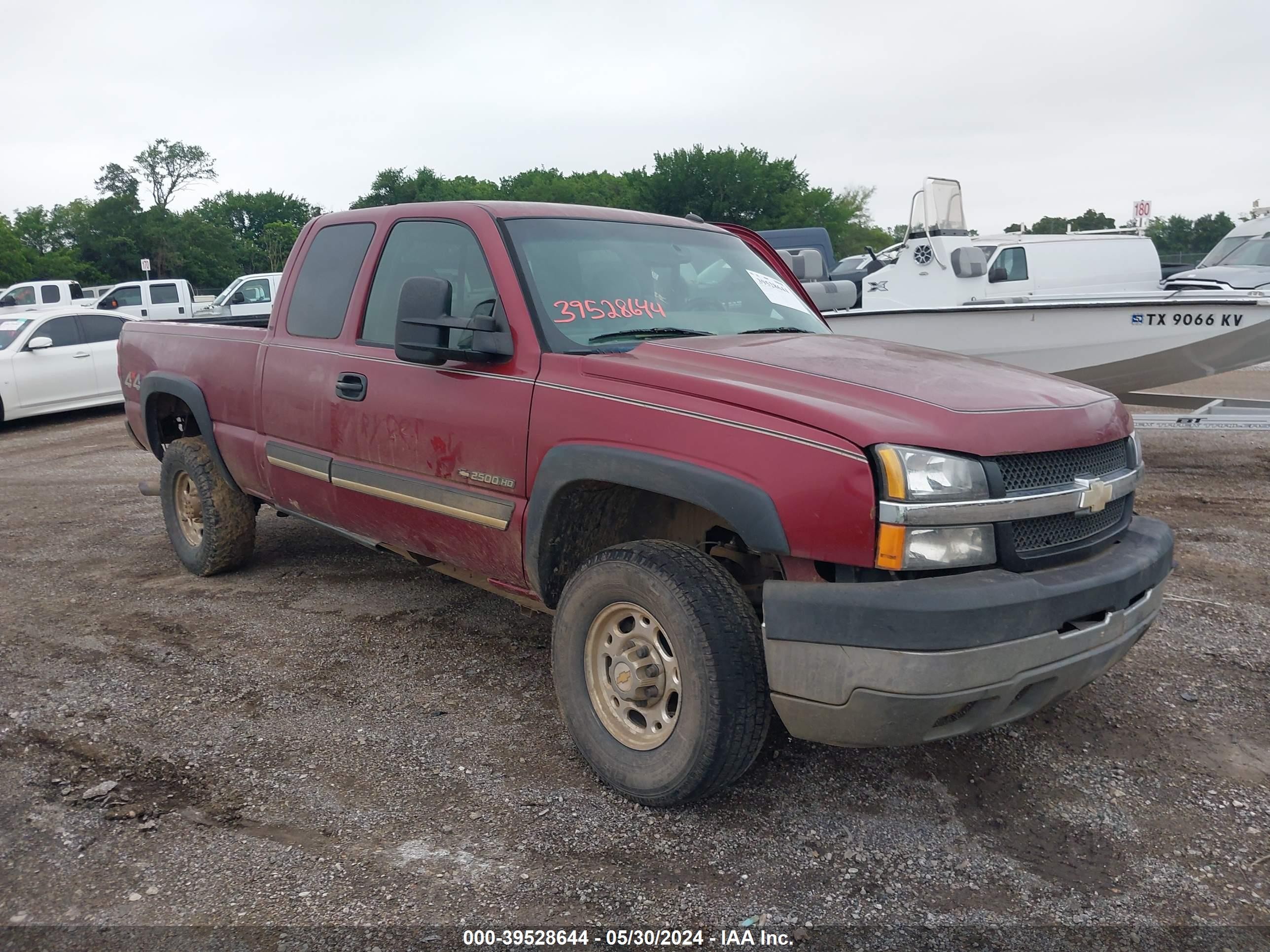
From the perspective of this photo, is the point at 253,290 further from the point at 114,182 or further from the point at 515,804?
the point at 114,182

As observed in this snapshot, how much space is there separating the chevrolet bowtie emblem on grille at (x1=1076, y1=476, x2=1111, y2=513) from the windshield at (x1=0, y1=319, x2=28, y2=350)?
13433 millimetres

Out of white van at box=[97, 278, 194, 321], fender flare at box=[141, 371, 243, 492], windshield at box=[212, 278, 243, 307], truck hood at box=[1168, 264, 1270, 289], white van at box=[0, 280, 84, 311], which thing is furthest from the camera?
white van at box=[0, 280, 84, 311]

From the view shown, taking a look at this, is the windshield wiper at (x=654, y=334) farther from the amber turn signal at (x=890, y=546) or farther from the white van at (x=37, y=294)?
the white van at (x=37, y=294)

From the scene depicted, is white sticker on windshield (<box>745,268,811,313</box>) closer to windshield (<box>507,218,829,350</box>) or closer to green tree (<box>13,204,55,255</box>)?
windshield (<box>507,218,829,350</box>)

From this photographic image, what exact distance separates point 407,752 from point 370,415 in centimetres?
137

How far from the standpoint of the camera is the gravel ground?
2621mm

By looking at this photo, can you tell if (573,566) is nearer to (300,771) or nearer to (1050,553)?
(300,771)

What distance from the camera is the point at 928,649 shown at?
254 centimetres

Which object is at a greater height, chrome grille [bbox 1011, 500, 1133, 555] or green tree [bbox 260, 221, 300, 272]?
green tree [bbox 260, 221, 300, 272]

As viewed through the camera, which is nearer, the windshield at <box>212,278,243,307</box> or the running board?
the running board

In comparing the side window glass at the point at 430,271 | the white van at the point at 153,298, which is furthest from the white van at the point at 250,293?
the side window glass at the point at 430,271

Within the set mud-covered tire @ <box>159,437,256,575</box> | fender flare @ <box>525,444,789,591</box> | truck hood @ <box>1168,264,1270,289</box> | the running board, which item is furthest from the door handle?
truck hood @ <box>1168,264,1270,289</box>

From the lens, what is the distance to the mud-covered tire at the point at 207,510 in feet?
17.5

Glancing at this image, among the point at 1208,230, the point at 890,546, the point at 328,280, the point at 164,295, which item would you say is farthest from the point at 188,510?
the point at 1208,230
